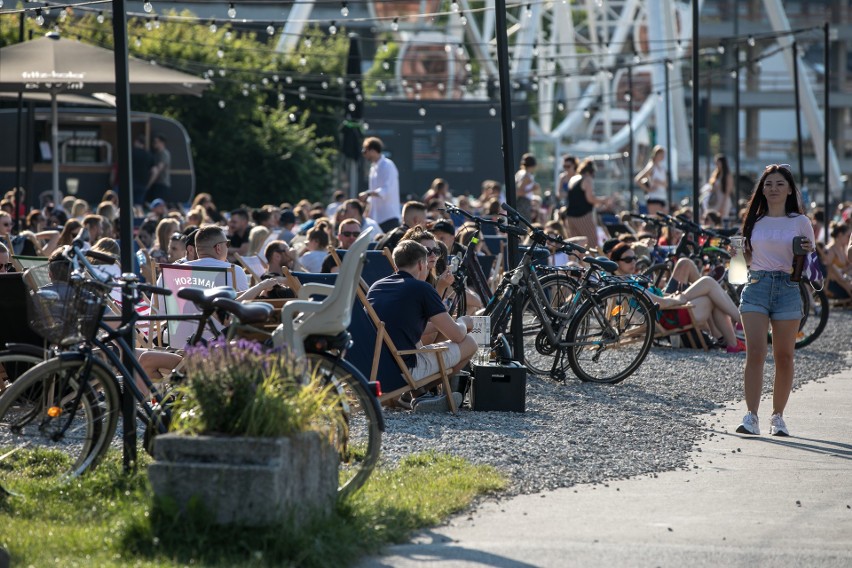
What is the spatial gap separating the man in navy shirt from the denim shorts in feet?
6.21

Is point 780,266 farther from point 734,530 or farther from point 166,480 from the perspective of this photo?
point 166,480

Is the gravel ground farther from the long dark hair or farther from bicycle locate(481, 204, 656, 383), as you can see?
the long dark hair

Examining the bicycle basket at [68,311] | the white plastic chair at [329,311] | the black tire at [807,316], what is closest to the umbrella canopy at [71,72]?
the black tire at [807,316]

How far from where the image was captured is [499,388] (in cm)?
945

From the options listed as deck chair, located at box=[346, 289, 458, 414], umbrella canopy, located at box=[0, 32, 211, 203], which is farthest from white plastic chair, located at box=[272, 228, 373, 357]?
umbrella canopy, located at box=[0, 32, 211, 203]

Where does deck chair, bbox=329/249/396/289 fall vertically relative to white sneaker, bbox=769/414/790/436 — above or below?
above

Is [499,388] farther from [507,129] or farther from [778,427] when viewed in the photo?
[507,129]

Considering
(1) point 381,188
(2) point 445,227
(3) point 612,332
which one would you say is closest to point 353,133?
(1) point 381,188

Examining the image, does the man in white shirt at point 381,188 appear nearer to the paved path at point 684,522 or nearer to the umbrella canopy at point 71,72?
the umbrella canopy at point 71,72

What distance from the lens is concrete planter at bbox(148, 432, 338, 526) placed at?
535 centimetres

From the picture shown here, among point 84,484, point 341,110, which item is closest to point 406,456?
point 84,484

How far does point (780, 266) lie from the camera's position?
8969mm

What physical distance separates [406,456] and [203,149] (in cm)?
2936

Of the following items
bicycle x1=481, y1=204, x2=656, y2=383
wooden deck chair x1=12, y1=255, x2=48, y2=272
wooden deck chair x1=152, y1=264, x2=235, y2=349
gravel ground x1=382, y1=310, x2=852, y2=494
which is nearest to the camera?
gravel ground x1=382, y1=310, x2=852, y2=494
